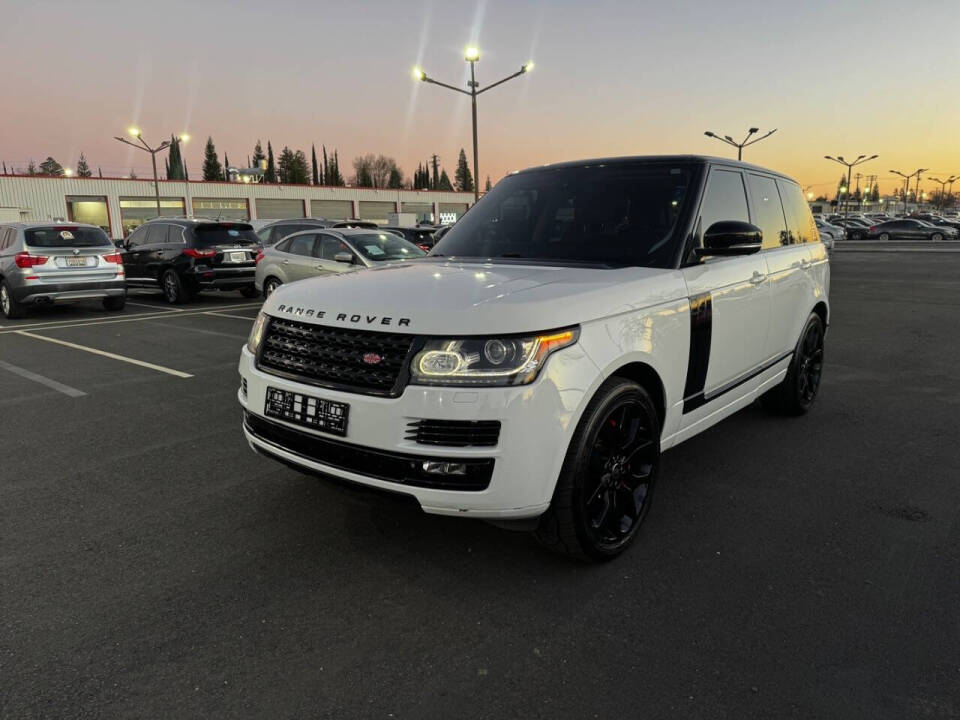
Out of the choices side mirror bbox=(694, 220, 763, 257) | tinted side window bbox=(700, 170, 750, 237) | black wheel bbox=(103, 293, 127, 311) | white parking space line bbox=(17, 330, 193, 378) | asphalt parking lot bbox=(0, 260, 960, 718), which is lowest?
asphalt parking lot bbox=(0, 260, 960, 718)

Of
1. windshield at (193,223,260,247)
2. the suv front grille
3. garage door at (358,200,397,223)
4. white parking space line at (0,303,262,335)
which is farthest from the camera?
garage door at (358,200,397,223)

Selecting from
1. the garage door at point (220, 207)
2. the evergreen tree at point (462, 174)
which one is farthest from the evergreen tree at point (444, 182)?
the garage door at point (220, 207)

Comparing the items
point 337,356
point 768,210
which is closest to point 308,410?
point 337,356

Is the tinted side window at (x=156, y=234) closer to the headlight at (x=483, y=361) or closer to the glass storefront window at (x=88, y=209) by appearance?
the headlight at (x=483, y=361)

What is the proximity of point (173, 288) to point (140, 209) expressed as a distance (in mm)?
43961

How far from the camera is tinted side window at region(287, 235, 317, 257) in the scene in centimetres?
1214

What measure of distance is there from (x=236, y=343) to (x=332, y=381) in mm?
6808

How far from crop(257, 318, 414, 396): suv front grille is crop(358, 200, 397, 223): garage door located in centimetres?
6401

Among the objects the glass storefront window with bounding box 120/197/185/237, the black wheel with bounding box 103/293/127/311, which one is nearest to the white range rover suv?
the black wheel with bounding box 103/293/127/311

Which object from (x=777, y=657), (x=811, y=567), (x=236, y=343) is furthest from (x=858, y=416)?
(x=236, y=343)

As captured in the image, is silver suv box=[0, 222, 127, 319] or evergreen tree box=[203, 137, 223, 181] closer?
silver suv box=[0, 222, 127, 319]

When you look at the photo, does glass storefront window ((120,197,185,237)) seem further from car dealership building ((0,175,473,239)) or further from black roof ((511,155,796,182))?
black roof ((511,155,796,182))

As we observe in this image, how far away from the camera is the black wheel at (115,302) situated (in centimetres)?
1252

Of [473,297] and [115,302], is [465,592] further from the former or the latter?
[115,302]
